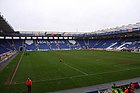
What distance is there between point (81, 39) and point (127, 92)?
4120 inches

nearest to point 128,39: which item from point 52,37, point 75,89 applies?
point 52,37

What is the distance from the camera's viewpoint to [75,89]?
1591 cm

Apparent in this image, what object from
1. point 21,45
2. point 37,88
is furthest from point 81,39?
point 37,88

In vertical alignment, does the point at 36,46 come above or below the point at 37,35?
below

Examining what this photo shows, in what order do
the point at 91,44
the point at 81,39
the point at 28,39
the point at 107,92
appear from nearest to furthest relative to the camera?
the point at 107,92
the point at 28,39
the point at 91,44
the point at 81,39

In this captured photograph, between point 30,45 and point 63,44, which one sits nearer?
point 30,45

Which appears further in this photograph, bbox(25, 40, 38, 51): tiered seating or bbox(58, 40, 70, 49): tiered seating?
bbox(58, 40, 70, 49): tiered seating

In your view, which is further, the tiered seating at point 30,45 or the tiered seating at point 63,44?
the tiered seating at point 63,44

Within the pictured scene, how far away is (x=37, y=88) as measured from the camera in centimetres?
1677

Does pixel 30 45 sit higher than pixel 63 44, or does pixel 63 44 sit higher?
pixel 63 44

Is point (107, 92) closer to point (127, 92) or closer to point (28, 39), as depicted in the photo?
point (127, 92)

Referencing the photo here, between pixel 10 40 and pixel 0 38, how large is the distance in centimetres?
844

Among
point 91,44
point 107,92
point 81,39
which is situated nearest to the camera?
point 107,92

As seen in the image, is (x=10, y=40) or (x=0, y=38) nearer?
(x=0, y=38)
